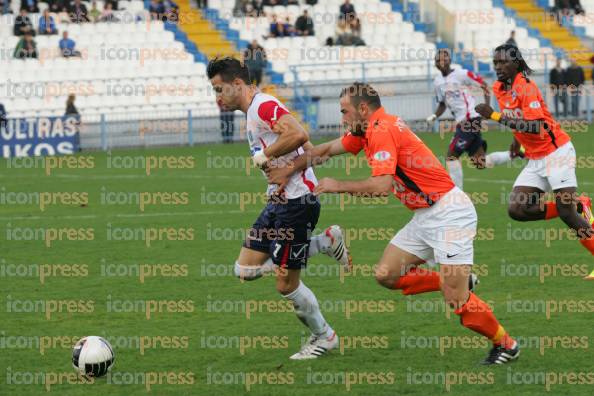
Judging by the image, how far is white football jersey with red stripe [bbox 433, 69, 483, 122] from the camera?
20.5 meters

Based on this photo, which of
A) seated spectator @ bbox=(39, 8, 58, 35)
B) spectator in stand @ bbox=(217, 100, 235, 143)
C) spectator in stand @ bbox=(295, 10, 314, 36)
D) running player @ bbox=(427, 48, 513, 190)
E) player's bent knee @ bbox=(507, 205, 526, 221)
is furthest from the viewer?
spectator in stand @ bbox=(295, 10, 314, 36)

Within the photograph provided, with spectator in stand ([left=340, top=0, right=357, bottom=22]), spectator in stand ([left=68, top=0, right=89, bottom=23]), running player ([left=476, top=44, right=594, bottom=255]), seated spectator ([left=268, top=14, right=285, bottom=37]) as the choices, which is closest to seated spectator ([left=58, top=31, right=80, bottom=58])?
spectator in stand ([left=68, top=0, right=89, bottom=23])

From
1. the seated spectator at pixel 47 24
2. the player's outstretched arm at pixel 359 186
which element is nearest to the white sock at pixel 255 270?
the player's outstretched arm at pixel 359 186

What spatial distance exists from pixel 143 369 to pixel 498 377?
265cm

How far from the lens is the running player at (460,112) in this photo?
19781mm

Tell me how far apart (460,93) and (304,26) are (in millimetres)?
18788

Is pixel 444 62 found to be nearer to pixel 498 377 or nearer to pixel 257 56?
pixel 498 377

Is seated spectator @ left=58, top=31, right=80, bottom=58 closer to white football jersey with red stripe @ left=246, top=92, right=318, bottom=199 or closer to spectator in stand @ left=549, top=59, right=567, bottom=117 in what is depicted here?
spectator in stand @ left=549, top=59, right=567, bottom=117

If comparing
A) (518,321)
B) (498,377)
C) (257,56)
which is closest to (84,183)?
(257,56)

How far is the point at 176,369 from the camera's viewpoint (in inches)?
348

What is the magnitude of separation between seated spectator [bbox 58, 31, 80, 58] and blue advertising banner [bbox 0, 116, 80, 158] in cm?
413

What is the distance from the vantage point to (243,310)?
1104 cm

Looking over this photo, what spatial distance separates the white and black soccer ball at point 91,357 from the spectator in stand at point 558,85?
94.7 feet

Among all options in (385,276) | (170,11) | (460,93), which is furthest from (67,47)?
(385,276)
